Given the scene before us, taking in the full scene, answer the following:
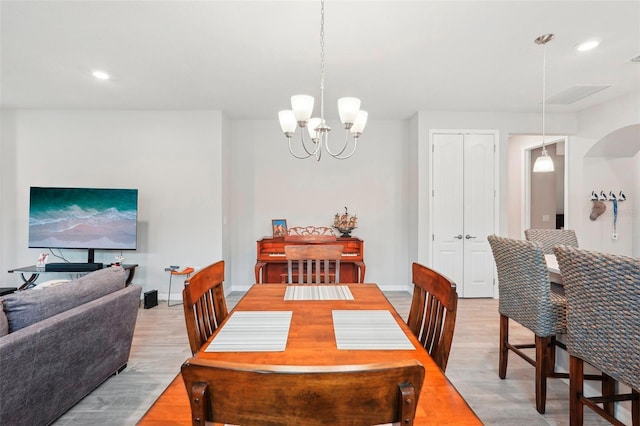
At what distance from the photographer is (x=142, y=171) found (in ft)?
14.7

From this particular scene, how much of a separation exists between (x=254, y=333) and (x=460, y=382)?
5.96 feet

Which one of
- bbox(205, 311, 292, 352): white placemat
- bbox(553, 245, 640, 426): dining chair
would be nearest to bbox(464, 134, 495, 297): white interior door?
bbox(553, 245, 640, 426): dining chair

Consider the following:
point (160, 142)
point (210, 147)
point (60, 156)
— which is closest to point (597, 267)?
point (210, 147)

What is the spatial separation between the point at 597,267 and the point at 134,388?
9.40 ft

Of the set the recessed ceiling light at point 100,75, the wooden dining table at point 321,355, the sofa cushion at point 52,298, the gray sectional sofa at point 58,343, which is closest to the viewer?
the wooden dining table at point 321,355

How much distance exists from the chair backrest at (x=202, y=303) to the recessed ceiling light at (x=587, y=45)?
3263 millimetres

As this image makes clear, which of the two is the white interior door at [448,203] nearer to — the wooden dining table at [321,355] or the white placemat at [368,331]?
the wooden dining table at [321,355]

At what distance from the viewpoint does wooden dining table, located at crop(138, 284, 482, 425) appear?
0.83 metres

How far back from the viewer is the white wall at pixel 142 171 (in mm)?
4422

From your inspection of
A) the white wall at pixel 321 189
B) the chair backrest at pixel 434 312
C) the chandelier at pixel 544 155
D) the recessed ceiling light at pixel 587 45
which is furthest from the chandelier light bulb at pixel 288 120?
the white wall at pixel 321 189

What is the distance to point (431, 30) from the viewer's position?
2.44 metres

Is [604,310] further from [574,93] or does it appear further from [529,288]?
[574,93]

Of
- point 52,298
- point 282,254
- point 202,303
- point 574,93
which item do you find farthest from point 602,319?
point 282,254

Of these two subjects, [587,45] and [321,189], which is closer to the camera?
[587,45]
